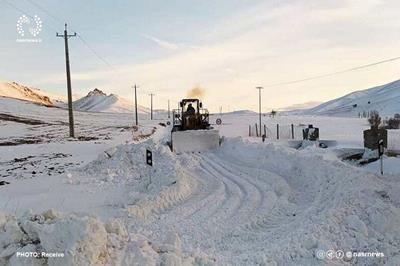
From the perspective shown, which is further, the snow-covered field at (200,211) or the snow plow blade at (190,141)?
the snow plow blade at (190,141)

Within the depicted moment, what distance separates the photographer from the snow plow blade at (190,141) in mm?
22453

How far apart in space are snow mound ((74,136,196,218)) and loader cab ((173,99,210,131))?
242 inches

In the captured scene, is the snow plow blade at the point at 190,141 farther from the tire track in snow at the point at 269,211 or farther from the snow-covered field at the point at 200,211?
the tire track in snow at the point at 269,211

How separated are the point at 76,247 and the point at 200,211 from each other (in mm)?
4640

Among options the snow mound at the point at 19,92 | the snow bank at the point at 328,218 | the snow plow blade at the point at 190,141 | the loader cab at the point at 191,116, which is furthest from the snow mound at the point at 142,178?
the snow mound at the point at 19,92

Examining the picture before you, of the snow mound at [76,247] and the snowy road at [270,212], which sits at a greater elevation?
the snow mound at [76,247]

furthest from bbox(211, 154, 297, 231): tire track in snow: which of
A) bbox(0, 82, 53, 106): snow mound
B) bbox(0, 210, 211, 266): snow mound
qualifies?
bbox(0, 82, 53, 106): snow mound

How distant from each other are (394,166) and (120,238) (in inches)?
466

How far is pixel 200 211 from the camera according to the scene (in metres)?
9.78

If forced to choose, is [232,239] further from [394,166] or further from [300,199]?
[394,166]

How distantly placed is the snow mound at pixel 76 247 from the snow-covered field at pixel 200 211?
0.01 m

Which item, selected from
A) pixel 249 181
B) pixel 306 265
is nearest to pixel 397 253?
pixel 306 265

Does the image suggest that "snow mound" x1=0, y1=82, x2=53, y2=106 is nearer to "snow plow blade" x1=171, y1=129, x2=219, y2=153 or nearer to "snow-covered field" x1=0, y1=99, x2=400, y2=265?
"snow plow blade" x1=171, y1=129, x2=219, y2=153

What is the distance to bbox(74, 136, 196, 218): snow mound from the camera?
414 inches
